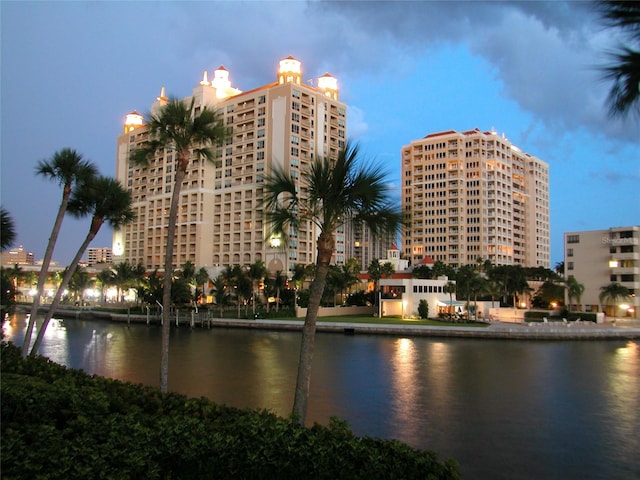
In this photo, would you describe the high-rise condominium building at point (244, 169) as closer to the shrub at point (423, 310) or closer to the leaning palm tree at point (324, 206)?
the shrub at point (423, 310)

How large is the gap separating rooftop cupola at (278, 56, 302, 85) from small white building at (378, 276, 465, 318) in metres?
53.7

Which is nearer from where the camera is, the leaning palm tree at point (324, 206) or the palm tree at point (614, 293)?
the leaning palm tree at point (324, 206)

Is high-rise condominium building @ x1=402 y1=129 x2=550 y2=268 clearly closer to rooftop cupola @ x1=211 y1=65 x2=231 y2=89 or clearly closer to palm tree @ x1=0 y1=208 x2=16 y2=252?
rooftop cupola @ x1=211 y1=65 x2=231 y2=89

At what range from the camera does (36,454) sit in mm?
6707

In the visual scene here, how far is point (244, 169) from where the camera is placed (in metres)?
109

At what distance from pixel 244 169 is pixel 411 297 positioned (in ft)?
165

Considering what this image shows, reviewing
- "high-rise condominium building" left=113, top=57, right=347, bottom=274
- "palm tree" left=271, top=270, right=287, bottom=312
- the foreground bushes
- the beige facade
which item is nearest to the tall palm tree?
the foreground bushes

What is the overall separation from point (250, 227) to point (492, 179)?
75.6 metres

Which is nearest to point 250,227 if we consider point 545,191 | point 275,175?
point 275,175

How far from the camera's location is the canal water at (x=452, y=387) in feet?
58.1

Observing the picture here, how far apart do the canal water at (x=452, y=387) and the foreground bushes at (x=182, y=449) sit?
29.1 ft

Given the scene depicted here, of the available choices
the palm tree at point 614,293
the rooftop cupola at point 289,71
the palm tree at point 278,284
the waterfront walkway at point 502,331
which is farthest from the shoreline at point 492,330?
the rooftop cupola at point 289,71

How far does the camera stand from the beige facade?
79250 mm

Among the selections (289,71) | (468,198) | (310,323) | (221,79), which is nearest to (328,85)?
(289,71)
